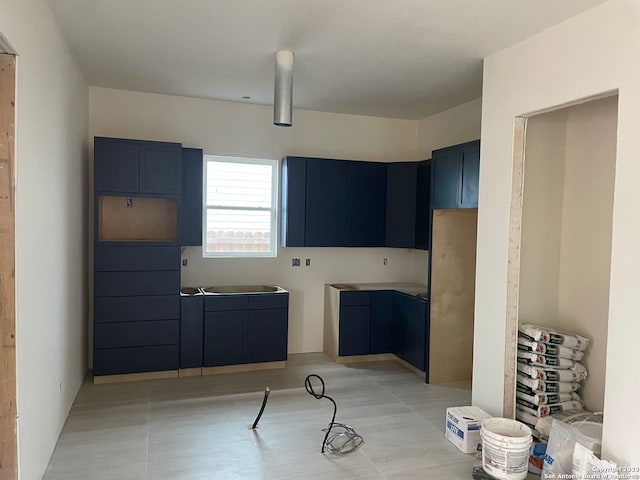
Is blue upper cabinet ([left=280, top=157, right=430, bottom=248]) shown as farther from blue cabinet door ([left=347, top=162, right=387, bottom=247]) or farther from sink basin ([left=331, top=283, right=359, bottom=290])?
sink basin ([left=331, top=283, right=359, bottom=290])

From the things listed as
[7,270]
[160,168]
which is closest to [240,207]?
[160,168]

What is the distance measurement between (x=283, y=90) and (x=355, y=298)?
2.57m

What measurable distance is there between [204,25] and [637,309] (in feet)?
10.6

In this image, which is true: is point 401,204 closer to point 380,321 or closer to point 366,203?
point 366,203

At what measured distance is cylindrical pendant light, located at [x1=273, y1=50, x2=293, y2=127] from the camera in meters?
3.58

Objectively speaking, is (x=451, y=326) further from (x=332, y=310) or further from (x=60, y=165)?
(x=60, y=165)

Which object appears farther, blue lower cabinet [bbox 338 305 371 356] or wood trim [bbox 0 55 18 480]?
blue lower cabinet [bbox 338 305 371 356]

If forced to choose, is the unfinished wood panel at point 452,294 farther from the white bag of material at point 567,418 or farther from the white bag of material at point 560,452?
the white bag of material at point 560,452

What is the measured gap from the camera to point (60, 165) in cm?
330

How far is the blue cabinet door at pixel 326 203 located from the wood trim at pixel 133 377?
79.3 inches

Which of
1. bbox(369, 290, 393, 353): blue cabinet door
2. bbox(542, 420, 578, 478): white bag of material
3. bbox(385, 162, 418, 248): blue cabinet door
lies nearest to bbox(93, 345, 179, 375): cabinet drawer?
bbox(369, 290, 393, 353): blue cabinet door

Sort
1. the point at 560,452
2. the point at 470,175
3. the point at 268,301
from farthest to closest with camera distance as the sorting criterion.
Answer: the point at 268,301 → the point at 470,175 → the point at 560,452

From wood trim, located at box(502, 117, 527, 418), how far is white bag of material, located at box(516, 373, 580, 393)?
13 centimetres

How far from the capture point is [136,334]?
14.8 ft
